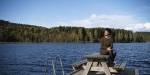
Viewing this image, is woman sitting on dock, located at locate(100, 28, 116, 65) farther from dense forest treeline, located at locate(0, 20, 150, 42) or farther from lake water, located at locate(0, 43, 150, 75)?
dense forest treeline, located at locate(0, 20, 150, 42)

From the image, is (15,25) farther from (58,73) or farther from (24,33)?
(58,73)

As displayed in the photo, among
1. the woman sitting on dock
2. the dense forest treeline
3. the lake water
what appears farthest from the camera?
the dense forest treeline

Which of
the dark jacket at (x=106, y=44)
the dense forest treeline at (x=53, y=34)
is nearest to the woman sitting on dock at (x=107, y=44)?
the dark jacket at (x=106, y=44)

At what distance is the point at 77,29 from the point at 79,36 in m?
11.2

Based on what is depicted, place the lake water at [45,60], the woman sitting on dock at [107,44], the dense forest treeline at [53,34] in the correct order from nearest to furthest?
the woman sitting on dock at [107,44] < the lake water at [45,60] < the dense forest treeline at [53,34]

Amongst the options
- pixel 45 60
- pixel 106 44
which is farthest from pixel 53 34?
pixel 106 44

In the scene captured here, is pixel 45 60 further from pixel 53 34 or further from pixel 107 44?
pixel 53 34

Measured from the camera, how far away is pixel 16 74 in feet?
76.6

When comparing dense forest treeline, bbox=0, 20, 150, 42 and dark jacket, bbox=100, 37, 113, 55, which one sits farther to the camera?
dense forest treeline, bbox=0, 20, 150, 42

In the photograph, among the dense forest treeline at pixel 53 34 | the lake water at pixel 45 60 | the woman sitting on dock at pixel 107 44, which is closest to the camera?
the woman sitting on dock at pixel 107 44

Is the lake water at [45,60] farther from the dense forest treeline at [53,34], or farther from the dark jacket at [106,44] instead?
the dense forest treeline at [53,34]

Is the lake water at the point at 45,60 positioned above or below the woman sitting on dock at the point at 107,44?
below

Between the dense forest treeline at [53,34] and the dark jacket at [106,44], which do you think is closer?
the dark jacket at [106,44]

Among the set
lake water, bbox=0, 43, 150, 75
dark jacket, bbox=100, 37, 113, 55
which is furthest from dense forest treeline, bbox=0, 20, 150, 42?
dark jacket, bbox=100, 37, 113, 55
